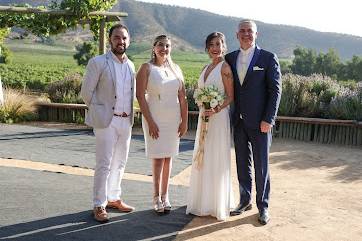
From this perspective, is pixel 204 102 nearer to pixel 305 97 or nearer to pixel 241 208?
pixel 241 208

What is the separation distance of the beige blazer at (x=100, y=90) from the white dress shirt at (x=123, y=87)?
0.04m

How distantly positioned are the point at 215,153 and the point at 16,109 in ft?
24.4

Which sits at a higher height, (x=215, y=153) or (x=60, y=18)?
(x=60, y=18)

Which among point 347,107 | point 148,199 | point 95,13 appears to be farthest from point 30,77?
point 148,199

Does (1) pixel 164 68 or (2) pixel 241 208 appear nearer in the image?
(1) pixel 164 68

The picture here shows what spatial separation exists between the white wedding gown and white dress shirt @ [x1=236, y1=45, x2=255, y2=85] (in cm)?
20

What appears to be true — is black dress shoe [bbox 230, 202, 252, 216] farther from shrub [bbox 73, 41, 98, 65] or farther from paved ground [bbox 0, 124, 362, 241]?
shrub [bbox 73, 41, 98, 65]

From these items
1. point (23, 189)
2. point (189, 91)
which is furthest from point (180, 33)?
point (23, 189)

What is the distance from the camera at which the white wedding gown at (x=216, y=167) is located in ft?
15.2

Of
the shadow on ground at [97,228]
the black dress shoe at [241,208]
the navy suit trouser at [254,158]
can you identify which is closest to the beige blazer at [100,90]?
the shadow on ground at [97,228]

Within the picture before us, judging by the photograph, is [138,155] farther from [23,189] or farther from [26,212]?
[26,212]

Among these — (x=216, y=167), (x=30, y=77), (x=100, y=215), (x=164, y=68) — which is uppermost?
(x=164, y=68)

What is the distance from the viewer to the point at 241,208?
16.2ft

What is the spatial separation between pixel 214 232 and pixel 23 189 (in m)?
2.29
